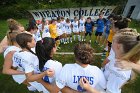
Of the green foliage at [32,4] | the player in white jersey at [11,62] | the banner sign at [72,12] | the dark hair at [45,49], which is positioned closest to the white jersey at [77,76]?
the dark hair at [45,49]

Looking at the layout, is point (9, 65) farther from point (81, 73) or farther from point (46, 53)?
point (81, 73)

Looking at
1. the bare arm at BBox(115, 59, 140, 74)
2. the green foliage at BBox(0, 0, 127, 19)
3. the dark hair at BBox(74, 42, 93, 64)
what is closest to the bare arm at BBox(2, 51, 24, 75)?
the dark hair at BBox(74, 42, 93, 64)

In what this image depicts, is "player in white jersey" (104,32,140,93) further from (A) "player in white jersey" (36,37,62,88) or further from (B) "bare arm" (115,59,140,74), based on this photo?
(A) "player in white jersey" (36,37,62,88)

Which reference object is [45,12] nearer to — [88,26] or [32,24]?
[88,26]

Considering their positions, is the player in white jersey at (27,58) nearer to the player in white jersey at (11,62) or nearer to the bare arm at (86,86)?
the player in white jersey at (11,62)

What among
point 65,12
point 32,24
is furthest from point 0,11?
point 32,24

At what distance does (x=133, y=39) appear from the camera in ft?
13.0

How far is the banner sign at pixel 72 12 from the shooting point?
21984mm

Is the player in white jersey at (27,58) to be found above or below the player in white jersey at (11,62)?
above

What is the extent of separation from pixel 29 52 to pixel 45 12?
1712 cm

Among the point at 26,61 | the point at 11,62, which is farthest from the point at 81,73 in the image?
the point at 11,62

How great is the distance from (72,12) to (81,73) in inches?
768

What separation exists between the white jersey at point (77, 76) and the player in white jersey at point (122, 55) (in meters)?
0.15

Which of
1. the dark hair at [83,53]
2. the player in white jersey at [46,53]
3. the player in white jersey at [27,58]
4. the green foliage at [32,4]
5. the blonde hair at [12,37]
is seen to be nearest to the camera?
the dark hair at [83,53]
